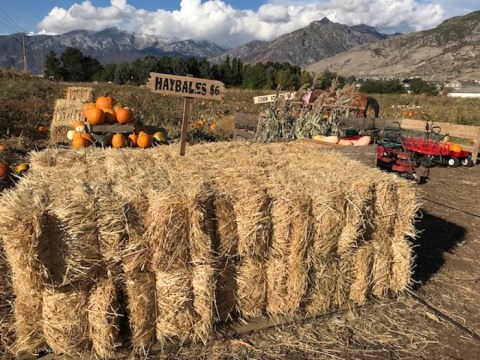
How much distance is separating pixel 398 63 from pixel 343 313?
689 ft

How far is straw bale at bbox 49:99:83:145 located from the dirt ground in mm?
7969

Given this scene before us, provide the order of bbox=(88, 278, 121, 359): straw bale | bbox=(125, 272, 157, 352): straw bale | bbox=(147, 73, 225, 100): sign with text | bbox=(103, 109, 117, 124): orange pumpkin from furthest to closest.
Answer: bbox=(103, 109, 117, 124): orange pumpkin < bbox=(147, 73, 225, 100): sign with text < bbox=(125, 272, 157, 352): straw bale < bbox=(88, 278, 121, 359): straw bale

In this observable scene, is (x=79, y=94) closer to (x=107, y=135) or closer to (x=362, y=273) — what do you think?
(x=107, y=135)

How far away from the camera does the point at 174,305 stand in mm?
3455

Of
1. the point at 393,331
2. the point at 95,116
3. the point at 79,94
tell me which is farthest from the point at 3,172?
the point at 79,94

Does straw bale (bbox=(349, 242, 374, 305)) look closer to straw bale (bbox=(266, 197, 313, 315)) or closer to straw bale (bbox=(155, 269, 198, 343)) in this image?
straw bale (bbox=(266, 197, 313, 315))

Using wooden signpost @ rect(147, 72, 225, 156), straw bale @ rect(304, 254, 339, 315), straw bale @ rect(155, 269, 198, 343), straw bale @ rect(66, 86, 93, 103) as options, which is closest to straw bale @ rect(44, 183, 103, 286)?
straw bale @ rect(155, 269, 198, 343)

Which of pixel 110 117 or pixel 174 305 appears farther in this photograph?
pixel 110 117

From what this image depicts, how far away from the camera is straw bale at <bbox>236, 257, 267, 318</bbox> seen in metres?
3.77

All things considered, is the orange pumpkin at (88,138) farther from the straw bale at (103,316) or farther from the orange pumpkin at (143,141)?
the straw bale at (103,316)

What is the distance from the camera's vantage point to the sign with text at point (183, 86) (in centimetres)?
507

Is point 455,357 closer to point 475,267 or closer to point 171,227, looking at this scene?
point 475,267

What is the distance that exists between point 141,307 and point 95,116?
756 centimetres

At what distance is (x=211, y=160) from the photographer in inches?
194
